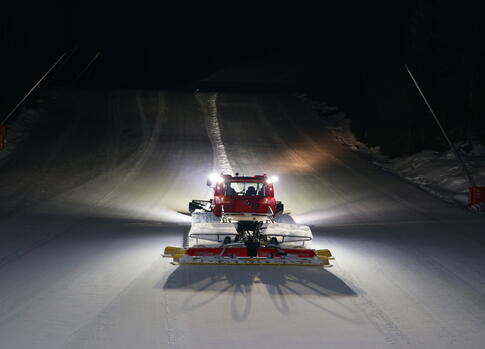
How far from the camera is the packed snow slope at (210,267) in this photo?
10102 millimetres

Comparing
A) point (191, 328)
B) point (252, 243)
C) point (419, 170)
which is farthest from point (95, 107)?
point (191, 328)

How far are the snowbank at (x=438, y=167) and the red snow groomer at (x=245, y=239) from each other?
10.6m

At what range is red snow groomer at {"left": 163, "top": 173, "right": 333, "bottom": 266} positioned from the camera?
13992 millimetres

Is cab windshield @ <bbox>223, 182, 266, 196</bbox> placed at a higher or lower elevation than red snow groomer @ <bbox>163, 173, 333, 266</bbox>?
higher

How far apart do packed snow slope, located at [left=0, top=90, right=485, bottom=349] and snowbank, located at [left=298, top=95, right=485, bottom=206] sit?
1.12 meters

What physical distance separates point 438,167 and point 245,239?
19.2 metres

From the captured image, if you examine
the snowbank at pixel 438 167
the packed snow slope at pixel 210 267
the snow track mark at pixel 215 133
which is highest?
the snow track mark at pixel 215 133

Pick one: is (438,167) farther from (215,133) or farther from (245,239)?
(245,239)

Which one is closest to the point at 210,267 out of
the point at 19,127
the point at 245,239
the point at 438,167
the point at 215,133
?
the point at 245,239

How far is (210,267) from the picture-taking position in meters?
14.2

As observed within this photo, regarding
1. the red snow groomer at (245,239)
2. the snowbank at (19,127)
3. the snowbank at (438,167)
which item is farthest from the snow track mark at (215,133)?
the red snow groomer at (245,239)

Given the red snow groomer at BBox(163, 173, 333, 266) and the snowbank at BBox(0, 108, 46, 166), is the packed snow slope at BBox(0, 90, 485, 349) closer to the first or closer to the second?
the red snow groomer at BBox(163, 173, 333, 266)

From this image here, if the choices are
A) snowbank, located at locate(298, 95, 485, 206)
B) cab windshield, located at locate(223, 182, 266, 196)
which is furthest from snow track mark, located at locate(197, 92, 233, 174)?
cab windshield, located at locate(223, 182, 266, 196)

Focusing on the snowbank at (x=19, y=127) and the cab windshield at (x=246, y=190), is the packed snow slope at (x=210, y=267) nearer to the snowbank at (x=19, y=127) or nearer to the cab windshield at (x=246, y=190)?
the snowbank at (x=19, y=127)
